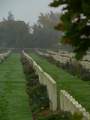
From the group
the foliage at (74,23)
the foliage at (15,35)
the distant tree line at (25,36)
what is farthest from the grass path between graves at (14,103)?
the foliage at (15,35)

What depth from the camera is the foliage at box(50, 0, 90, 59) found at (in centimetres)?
300

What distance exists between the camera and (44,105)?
13125 millimetres

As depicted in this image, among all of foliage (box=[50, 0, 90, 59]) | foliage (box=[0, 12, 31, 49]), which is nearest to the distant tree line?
foliage (box=[0, 12, 31, 49])

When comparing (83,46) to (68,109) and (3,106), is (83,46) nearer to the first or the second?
(68,109)

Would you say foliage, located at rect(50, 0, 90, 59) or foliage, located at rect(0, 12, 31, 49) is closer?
foliage, located at rect(50, 0, 90, 59)

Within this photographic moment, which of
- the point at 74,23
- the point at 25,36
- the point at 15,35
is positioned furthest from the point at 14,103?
the point at 15,35

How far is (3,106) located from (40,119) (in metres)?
2.94

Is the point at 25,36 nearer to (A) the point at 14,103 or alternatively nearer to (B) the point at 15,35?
(B) the point at 15,35

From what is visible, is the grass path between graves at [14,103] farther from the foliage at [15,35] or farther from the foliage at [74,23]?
the foliage at [15,35]

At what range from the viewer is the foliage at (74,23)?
3.00 m

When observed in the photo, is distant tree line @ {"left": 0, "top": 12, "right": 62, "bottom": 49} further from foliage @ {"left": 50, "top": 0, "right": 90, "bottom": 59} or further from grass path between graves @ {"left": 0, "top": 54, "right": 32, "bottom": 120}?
foliage @ {"left": 50, "top": 0, "right": 90, "bottom": 59}

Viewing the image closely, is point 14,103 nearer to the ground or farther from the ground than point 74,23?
nearer to the ground

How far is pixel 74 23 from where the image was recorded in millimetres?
3045

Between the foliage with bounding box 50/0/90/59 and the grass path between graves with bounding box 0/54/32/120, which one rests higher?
the foliage with bounding box 50/0/90/59
